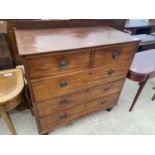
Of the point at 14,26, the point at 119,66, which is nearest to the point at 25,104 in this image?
the point at 14,26

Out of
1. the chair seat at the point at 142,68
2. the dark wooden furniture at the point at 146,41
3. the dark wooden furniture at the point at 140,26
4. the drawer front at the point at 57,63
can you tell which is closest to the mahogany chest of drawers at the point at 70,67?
the drawer front at the point at 57,63

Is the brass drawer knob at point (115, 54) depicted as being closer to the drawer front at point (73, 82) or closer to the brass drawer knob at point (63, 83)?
the drawer front at point (73, 82)

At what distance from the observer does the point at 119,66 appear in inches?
48.8

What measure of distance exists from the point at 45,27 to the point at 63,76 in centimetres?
49

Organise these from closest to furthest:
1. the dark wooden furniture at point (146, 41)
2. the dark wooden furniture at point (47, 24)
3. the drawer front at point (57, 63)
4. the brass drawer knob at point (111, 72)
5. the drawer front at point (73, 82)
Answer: the drawer front at point (57, 63) < the drawer front at point (73, 82) < the dark wooden furniture at point (47, 24) < the brass drawer knob at point (111, 72) < the dark wooden furniture at point (146, 41)

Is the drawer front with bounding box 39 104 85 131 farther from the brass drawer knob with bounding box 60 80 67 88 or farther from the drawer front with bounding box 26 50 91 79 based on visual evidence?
the drawer front with bounding box 26 50 91 79

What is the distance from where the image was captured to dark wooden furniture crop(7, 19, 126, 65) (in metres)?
1.12

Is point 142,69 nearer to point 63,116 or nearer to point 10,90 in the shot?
point 63,116

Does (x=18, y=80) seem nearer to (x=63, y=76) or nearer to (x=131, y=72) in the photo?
Result: (x=63, y=76)

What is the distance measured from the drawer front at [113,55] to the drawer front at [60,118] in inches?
20.4

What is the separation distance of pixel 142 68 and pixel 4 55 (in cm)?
136

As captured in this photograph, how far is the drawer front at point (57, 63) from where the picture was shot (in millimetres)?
853
